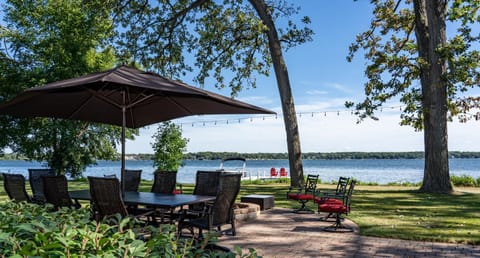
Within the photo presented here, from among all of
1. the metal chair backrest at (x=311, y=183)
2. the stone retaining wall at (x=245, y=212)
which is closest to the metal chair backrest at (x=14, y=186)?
the stone retaining wall at (x=245, y=212)

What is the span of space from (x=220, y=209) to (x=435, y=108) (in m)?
10.5

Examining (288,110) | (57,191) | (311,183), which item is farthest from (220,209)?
(288,110)

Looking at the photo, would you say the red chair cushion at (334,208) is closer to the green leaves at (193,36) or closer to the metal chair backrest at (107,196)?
the metal chair backrest at (107,196)

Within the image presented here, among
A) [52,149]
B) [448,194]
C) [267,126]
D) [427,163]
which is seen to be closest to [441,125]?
[427,163]

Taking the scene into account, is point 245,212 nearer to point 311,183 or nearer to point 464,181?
point 311,183

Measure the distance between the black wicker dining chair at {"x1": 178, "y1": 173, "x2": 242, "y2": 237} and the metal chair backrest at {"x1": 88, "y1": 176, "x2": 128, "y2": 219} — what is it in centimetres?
84

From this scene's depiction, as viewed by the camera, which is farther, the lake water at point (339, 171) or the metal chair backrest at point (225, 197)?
the lake water at point (339, 171)

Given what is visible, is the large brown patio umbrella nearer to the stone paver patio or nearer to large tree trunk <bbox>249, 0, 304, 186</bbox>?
the stone paver patio

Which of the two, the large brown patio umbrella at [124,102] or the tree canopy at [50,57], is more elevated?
the tree canopy at [50,57]

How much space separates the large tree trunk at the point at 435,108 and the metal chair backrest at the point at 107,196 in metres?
11.5

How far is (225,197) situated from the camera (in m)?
5.37

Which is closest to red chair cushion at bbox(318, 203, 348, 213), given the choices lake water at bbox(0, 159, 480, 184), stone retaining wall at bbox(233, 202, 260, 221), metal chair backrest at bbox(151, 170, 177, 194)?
stone retaining wall at bbox(233, 202, 260, 221)

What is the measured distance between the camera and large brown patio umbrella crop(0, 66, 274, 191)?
468 cm

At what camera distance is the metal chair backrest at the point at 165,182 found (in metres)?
7.07
